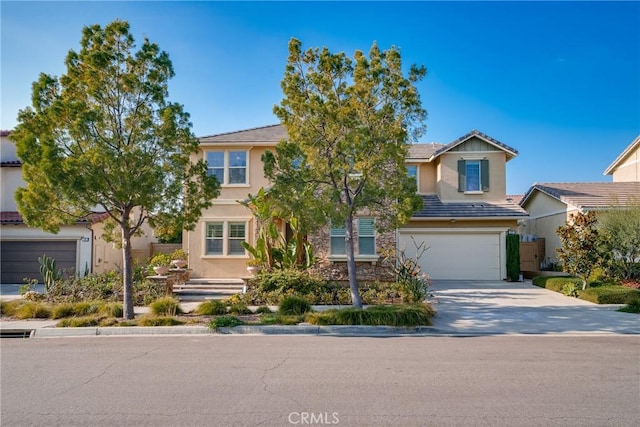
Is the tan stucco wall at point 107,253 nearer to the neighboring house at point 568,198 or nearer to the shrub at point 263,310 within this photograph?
the shrub at point 263,310

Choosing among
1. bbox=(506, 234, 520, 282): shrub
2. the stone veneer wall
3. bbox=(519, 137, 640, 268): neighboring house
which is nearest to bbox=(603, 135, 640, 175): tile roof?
bbox=(519, 137, 640, 268): neighboring house

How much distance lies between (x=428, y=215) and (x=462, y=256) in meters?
2.60

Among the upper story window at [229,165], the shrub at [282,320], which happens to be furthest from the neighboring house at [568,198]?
the upper story window at [229,165]

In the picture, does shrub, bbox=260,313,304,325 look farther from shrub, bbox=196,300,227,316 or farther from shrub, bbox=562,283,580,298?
Result: shrub, bbox=562,283,580,298

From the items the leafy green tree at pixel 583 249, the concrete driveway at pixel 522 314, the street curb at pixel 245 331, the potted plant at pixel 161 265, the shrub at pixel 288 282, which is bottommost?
the street curb at pixel 245 331

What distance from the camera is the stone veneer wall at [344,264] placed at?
53.2ft

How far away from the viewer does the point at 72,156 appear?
10023mm

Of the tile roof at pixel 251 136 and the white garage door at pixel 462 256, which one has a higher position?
the tile roof at pixel 251 136

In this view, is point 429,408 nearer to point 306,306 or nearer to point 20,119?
point 306,306

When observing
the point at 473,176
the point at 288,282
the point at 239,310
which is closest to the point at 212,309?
the point at 239,310

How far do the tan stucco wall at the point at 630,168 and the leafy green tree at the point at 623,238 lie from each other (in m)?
12.2

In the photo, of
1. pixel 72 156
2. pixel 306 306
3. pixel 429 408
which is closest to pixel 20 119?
pixel 72 156

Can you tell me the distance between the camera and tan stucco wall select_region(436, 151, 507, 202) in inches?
805

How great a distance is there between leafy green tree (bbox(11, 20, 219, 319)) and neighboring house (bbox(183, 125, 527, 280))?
7.30 m
